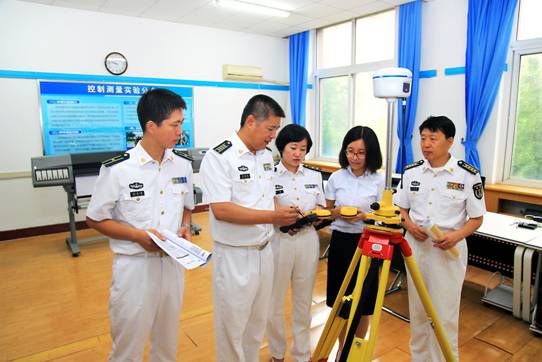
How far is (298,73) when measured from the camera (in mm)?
6973

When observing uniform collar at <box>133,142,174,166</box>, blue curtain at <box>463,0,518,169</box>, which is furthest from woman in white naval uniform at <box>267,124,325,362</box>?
blue curtain at <box>463,0,518,169</box>

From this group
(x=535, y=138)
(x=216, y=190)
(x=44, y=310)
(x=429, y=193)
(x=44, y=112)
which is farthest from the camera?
(x=44, y=112)

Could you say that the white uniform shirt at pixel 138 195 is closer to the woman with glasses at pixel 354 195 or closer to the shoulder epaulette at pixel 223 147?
the shoulder epaulette at pixel 223 147

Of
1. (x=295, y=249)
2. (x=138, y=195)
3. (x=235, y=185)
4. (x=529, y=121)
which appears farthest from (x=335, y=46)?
(x=138, y=195)

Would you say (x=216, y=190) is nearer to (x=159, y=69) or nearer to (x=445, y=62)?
(x=445, y=62)

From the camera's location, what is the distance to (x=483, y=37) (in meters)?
4.30

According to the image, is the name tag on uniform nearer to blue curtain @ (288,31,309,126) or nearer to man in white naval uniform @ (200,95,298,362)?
man in white naval uniform @ (200,95,298,362)

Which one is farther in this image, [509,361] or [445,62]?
[445,62]

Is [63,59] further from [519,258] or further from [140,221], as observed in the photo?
[519,258]

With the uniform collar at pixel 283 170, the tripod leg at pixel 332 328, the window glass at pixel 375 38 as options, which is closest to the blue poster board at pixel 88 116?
the window glass at pixel 375 38

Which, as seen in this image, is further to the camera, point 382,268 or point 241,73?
point 241,73

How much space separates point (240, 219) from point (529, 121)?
4.24 metres

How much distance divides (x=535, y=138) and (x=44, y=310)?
5.46 m

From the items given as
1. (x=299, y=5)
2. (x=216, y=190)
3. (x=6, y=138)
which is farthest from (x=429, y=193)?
(x=6, y=138)
